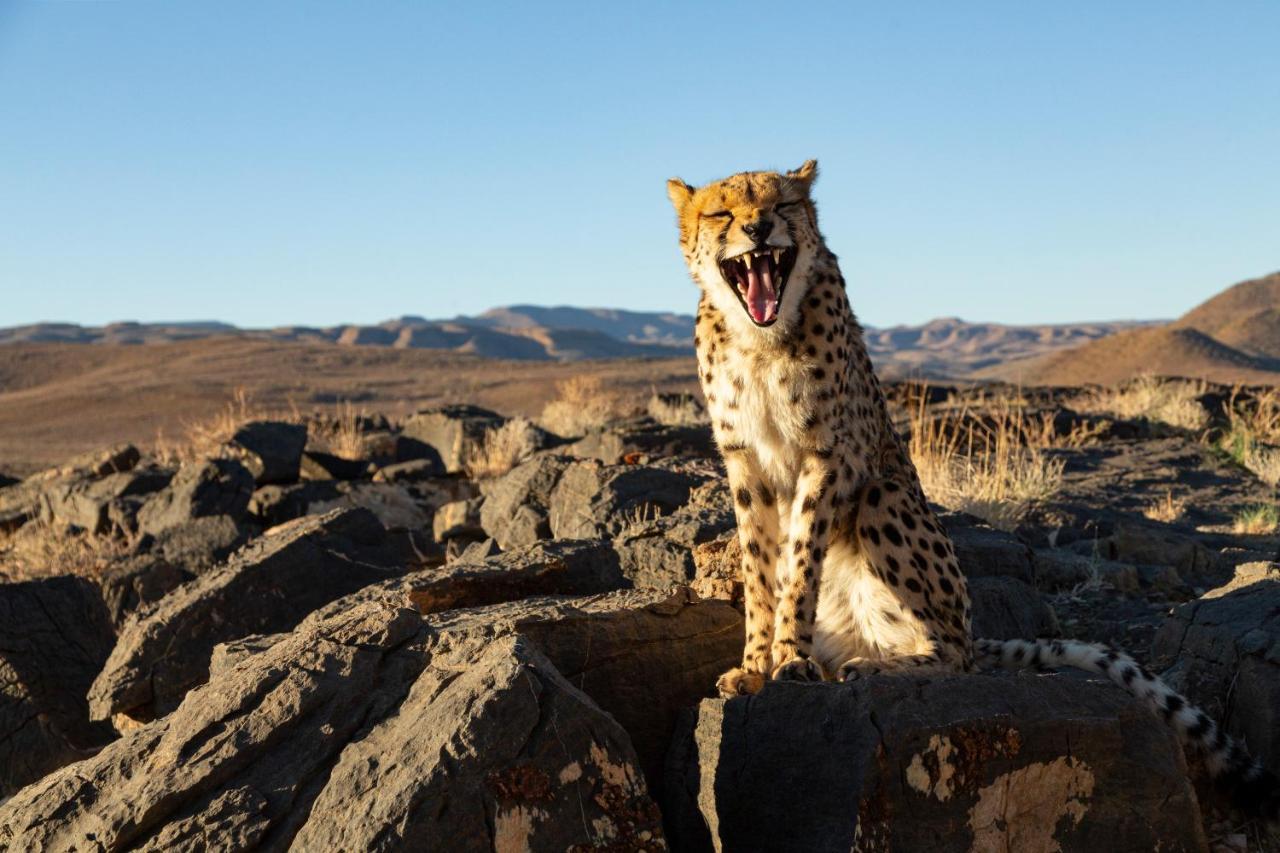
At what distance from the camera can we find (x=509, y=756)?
2.96 m

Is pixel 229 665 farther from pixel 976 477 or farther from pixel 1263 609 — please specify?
pixel 976 477

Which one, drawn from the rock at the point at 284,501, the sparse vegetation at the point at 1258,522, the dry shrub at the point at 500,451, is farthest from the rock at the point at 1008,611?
the dry shrub at the point at 500,451

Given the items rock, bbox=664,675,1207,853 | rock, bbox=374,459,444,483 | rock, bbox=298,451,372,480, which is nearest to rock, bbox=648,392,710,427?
rock, bbox=374,459,444,483

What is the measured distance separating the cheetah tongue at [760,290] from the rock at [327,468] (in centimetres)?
870

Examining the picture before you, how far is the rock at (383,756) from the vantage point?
2910 millimetres

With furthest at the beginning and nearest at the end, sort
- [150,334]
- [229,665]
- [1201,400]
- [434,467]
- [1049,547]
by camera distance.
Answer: [150,334] < [1201,400] < [434,467] < [1049,547] < [229,665]

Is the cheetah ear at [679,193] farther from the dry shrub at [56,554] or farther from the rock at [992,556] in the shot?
the dry shrub at [56,554]

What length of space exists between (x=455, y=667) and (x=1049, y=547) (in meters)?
5.43

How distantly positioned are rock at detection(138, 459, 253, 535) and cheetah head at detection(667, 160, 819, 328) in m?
7.04

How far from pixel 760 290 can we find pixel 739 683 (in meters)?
1.40

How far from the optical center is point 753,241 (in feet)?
13.8

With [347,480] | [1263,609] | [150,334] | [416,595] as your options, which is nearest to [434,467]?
[347,480]

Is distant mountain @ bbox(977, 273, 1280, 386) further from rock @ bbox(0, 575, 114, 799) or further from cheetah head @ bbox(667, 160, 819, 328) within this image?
cheetah head @ bbox(667, 160, 819, 328)

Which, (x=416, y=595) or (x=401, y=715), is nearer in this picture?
(x=401, y=715)
